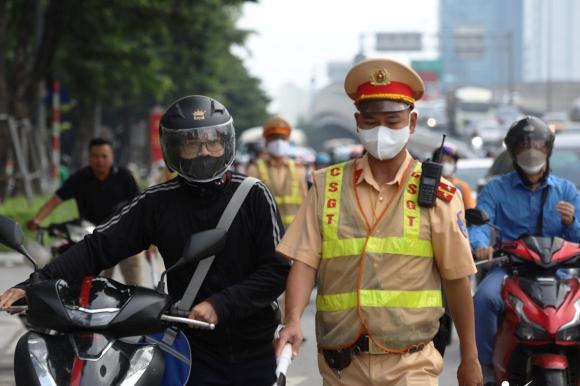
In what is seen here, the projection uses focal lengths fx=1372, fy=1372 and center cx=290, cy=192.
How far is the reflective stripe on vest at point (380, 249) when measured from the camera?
177 inches

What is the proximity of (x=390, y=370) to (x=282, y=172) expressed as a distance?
25.1 ft

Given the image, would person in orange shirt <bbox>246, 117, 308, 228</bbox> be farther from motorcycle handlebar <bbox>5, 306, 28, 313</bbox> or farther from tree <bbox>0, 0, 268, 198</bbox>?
tree <bbox>0, 0, 268, 198</bbox>

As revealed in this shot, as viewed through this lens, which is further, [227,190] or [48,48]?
[48,48]

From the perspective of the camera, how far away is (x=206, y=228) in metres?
4.94

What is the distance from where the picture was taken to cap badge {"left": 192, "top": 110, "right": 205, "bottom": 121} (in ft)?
15.8

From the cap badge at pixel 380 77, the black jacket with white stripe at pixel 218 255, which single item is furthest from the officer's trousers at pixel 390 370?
the cap badge at pixel 380 77

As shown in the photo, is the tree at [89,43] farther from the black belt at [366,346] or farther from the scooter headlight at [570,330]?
the black belt at [366,346]

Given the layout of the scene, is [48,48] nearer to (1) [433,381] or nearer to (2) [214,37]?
(2) [214,37]

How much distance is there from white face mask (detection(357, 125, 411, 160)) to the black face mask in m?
0.55

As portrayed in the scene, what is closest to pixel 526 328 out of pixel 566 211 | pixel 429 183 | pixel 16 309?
pixel 566 211

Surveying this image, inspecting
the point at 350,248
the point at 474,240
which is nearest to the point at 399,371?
the point at 350,248

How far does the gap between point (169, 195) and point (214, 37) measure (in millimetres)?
37767

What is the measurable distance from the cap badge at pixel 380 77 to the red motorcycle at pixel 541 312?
182 centimetres

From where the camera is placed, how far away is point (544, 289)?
643cm
